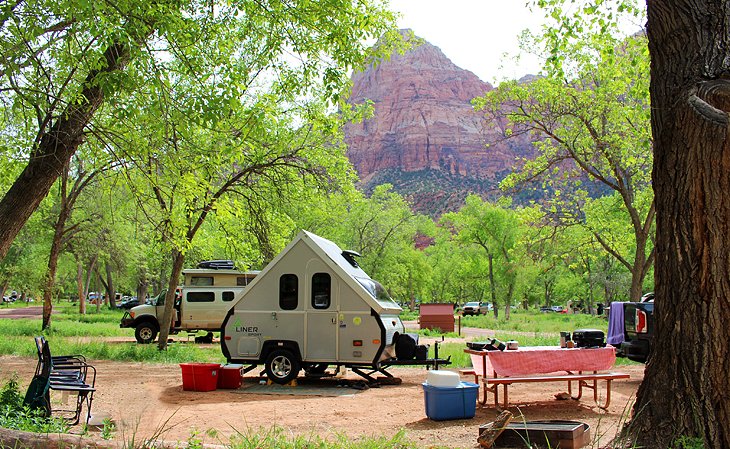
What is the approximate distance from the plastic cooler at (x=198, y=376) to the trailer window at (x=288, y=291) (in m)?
1.67

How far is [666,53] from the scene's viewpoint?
568 cm

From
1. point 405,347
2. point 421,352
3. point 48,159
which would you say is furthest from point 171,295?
point 48,159

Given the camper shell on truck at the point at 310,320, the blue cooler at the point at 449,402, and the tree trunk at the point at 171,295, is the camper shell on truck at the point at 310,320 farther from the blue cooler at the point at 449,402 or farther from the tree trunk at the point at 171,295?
the tree trunk at the point at 171,295

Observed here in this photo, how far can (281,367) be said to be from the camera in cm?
1212

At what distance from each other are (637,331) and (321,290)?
19.1ft

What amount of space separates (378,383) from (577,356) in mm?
4286

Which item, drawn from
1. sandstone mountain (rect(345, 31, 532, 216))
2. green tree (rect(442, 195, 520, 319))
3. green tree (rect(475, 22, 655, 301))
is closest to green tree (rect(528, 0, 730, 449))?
green tree (rect(475, 22, 655, 301))

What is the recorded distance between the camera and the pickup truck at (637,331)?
1168 cm

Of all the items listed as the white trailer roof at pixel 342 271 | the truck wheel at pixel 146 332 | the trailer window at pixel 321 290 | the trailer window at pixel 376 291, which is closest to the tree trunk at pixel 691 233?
the white trailer roof at pixel 342 271

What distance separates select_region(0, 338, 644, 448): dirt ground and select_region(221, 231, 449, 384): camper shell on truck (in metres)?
0.77

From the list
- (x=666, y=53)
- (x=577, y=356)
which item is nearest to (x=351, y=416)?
(x=577, y=356)

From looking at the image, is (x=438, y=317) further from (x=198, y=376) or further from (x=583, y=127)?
(x=198, y=376)

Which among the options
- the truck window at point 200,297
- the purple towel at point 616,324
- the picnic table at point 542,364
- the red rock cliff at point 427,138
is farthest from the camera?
the red rock cliff at point 427,138

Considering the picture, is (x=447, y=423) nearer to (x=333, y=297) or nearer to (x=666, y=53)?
(x=333, y=297)
